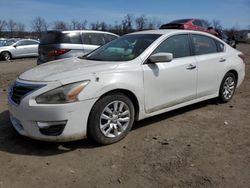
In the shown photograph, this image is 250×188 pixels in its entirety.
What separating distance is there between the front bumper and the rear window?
5777 mm

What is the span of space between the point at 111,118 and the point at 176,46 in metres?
1.85

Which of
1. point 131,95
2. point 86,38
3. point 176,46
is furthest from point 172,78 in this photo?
point 86,38

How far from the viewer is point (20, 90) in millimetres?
4484

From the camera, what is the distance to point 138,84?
4859 millimetres

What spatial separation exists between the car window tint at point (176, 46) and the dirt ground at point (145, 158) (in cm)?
113

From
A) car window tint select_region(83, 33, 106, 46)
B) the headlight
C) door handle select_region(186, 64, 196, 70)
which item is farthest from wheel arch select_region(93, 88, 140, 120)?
car window tint select_region(83, 33, 106, 46)

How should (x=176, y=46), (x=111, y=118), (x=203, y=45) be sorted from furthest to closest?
(x=203, y=45), (x=176, y=46), (x=111, y=118)

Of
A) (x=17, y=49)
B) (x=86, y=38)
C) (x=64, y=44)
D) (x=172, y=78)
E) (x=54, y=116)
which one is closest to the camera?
(x=54, y=116)

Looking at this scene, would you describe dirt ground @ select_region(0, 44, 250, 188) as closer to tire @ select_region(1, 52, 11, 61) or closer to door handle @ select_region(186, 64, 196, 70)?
door handle @ select_region(186, 64, 196, 70)

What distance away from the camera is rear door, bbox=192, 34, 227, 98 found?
596 centimetres

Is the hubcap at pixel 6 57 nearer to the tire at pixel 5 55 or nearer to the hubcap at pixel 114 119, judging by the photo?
the tire at pixel 5 55

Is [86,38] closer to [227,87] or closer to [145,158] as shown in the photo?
[227,87]

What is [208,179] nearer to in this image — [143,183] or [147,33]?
[143,183]

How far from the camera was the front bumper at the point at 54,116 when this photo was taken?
13.7 feet
